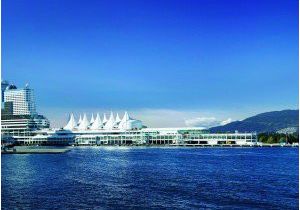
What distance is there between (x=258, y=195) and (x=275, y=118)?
592 ft

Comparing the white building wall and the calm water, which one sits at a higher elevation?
the white building wall

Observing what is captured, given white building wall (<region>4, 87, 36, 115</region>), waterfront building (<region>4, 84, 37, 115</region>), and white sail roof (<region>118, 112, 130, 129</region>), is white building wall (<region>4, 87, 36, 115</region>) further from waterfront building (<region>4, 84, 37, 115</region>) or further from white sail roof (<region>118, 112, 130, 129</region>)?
white sail roof (<region>118, 112, 130, 129</region>)

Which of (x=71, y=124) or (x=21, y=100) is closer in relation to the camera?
(x=71, y=124)

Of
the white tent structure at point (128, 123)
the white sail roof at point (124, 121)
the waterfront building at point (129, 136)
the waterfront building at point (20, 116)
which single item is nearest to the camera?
the waterfront building at point (129, 136)

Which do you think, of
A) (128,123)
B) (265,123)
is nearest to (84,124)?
(128,123)

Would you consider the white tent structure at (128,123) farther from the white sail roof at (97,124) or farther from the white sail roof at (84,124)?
the white sail roof at (84,124)

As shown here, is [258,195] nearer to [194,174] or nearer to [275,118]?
[194,174]

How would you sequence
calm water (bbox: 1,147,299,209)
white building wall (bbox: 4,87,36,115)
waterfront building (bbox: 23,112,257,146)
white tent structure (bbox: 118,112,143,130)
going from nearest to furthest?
calm water (bbox: 1,147,299,209) → waterfront building (bbox: 23,112,257,146) → white tent structure (bbox: 118,112,143,130) → white building wall (bbox: 4,87,36,115)

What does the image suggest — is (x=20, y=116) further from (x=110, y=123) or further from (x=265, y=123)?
(x=265, y=123)

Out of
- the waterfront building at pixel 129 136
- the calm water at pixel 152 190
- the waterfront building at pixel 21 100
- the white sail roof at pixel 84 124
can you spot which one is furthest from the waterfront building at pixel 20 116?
the calm water at pixel 152 190

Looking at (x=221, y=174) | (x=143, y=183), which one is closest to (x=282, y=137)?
(x=221, y=174)

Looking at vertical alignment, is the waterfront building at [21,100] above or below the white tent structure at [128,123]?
above

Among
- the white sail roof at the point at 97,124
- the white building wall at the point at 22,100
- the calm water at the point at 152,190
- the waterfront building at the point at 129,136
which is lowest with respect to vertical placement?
the calm water at the point at 152,190

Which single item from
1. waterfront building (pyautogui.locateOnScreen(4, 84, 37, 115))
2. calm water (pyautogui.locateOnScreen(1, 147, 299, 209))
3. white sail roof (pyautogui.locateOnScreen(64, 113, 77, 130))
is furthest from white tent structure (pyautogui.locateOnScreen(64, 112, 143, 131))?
calm water (pyautogui.locateOnScreen(1, 147, 299, 209))
